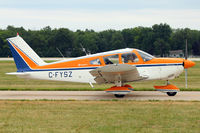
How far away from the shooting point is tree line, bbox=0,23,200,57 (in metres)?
68.3

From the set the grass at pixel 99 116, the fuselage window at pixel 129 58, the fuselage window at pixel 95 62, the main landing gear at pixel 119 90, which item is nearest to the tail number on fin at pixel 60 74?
the fuselage window at pixel 95 62

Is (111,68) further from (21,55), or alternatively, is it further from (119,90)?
(21,55)

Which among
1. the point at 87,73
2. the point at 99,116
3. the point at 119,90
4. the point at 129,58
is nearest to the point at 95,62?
the point at 87,73

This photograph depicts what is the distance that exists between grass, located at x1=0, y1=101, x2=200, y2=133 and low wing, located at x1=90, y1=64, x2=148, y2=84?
1.29m

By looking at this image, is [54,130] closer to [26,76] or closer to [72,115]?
[72,115]

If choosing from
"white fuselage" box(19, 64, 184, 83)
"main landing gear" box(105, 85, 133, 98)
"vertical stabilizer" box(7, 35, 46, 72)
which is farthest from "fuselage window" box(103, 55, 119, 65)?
"vertical stabilizer" box(7, 35, 46, 72)

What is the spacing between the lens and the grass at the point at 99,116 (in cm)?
774

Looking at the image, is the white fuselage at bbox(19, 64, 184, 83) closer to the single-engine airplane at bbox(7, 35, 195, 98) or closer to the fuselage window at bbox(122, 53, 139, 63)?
the single-engine airplane at bbox(7, 35, 195, 98)

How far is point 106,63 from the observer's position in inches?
512

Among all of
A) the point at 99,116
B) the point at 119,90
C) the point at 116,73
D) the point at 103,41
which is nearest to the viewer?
the point at 99,116

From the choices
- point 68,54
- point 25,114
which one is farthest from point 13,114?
point 68,54

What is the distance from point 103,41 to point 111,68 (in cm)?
6228

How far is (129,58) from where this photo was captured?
12930 millimetres

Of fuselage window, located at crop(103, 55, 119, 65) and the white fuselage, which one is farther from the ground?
fuselage window, located at crop(103, 55, 119, 65)
